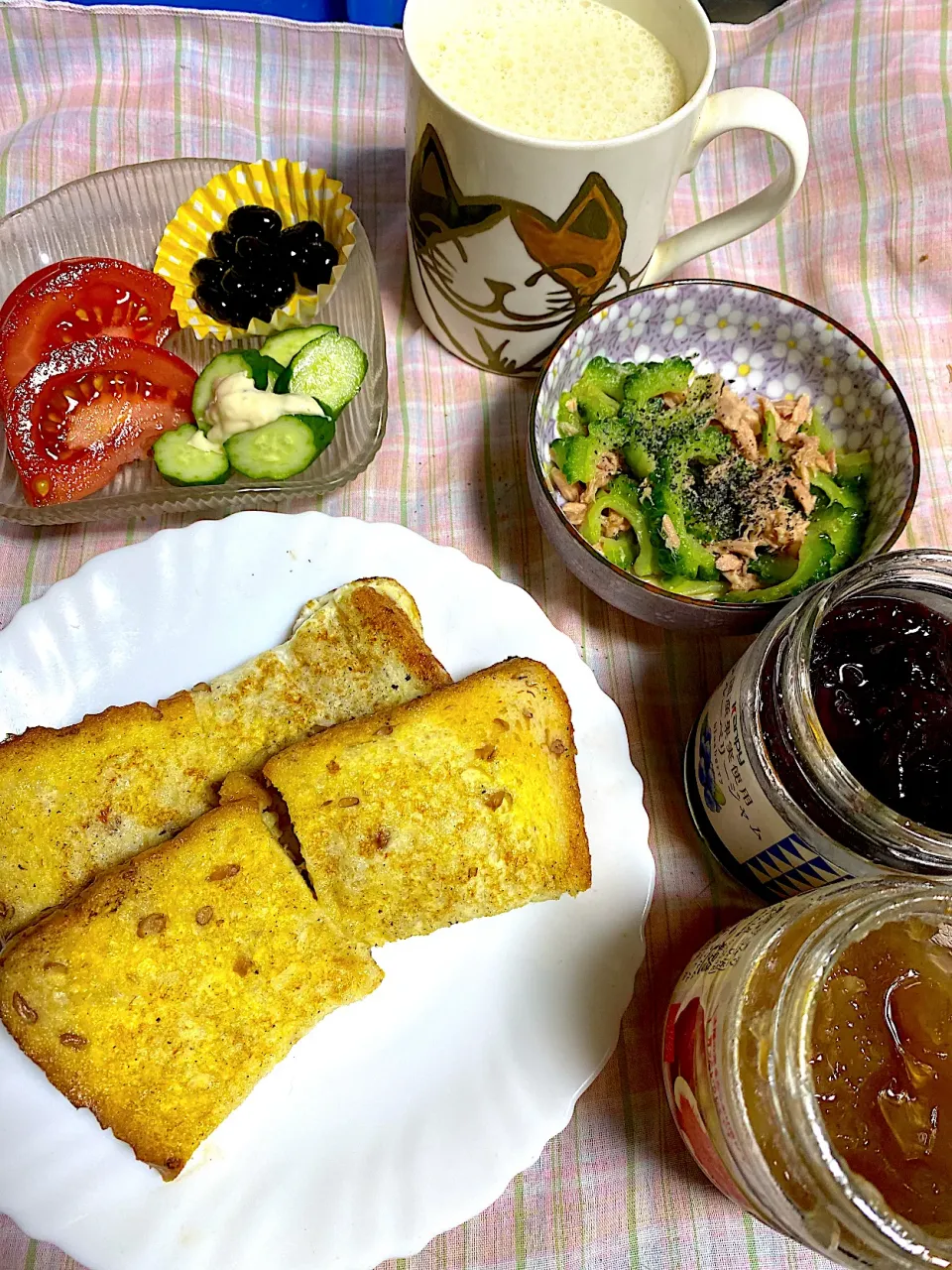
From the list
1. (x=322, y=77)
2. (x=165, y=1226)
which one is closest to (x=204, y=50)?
(x=322, y=77)

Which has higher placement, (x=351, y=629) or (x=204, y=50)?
(x=204, y=50)

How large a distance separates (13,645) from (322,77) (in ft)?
6.20

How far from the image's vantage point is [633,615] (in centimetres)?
184

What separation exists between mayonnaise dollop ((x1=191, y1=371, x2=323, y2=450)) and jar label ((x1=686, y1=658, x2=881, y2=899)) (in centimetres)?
107

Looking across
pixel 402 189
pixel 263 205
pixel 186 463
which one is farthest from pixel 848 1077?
pixel 402 189

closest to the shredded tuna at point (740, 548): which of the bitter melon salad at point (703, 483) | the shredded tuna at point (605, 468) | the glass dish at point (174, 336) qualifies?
the bitter melon salad at point (703, 483)

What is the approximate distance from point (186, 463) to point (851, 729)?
1382mm

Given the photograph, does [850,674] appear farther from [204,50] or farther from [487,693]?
[204,50]

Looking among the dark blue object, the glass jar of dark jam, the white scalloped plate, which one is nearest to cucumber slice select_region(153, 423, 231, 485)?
the white scalloped plate

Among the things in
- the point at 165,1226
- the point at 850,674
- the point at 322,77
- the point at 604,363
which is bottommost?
the point at 165,1226

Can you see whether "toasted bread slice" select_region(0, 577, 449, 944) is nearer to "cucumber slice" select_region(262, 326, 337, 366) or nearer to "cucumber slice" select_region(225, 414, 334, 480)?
"cucumber slice" select_region(225, 414, 334, 480)

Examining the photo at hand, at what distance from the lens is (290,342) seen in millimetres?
2133

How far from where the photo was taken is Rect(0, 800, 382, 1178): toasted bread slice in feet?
4.66

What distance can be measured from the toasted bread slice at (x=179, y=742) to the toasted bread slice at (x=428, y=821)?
15 centimetres
